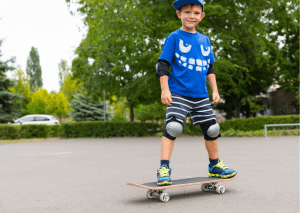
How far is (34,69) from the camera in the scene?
69.0 meters

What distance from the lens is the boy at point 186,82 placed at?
3.46 meters

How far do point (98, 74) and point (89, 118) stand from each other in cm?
1824

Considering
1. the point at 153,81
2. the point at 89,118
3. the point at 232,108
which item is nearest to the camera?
the point at 153,81

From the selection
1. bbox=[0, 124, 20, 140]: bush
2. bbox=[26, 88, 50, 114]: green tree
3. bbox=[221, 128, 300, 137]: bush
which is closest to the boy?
bbox=[221, 128, 300, 137]: bush

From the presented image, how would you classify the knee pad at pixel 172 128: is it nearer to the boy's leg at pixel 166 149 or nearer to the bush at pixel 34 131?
the boy's leg at pixel 166 149

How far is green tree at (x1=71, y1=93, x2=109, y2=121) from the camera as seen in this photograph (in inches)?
1377

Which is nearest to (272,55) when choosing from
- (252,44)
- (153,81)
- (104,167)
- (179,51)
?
(252,44)

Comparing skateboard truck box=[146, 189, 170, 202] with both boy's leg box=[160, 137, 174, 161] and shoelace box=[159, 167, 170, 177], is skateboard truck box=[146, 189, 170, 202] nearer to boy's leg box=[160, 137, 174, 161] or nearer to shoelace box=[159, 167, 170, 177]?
shoelace box=[159, 167, 170, 177]

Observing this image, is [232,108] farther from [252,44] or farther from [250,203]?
[250,203]

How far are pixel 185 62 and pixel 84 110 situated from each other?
3240 cm

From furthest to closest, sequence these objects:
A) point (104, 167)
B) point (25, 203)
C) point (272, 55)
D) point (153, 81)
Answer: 1. point (272, 55)
2. point (153, 81)
3. point (104, 167)
4. point (25, 203)

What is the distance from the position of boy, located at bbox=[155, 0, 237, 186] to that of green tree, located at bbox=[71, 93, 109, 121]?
105 ft

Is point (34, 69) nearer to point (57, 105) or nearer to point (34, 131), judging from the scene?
point (57, 105)

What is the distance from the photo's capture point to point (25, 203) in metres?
3.43
